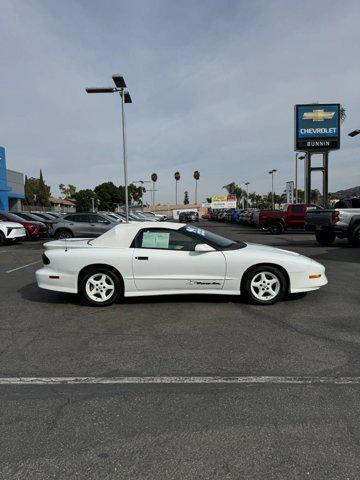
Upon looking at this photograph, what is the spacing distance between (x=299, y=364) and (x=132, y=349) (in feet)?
5.82

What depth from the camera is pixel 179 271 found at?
5.90 m

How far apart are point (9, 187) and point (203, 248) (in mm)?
40792

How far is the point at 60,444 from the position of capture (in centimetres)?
252

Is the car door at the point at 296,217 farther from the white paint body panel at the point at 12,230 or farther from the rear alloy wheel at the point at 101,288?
the rear alloy wheel at the point at 101,288

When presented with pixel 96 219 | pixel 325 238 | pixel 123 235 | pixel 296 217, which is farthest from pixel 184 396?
pixel 296 217

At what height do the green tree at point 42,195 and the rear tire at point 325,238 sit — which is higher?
the green tree at point 42,195

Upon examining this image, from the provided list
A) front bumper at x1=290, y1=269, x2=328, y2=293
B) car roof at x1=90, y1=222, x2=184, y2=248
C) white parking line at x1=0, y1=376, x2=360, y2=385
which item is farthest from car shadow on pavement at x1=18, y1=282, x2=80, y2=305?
front bumper at x1=290, y1=269, x2=328, y2=293

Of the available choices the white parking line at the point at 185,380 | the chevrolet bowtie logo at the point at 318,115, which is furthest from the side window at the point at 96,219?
the chevrolet bowtie logo at the point at 318,115

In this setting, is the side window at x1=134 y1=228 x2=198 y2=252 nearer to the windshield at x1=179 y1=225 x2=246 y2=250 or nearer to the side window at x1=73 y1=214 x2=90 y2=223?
the windshield at x1=179 y1=225 x2=246 y2=250

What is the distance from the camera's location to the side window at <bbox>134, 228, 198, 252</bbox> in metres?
6.05

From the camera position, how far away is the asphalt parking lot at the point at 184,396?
234cm

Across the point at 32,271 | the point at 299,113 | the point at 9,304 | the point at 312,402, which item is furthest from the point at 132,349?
the point at 299,113

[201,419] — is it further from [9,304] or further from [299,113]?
[299,113]

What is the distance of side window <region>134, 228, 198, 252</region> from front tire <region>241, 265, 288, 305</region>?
1.06 meters
